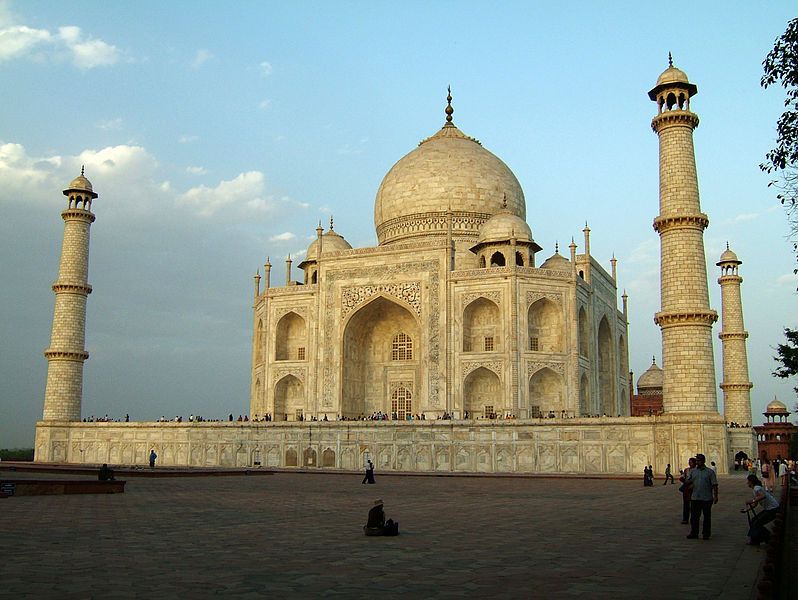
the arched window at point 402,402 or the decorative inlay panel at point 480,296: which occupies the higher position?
the decorative inlay panel at point 480,296

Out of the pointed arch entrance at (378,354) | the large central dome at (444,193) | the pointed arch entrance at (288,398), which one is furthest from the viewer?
the large central dome at (444,193)

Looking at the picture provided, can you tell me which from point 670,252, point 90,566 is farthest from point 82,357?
point 90,566

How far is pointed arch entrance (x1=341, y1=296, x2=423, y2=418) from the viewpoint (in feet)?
112

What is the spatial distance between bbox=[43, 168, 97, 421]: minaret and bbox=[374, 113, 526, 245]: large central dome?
13592 mm

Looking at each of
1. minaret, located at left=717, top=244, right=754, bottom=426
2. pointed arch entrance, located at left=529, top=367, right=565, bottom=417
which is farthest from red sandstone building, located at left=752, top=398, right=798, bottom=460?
pointed arch entrance, located at left=529, top=367, right=565, bottom=417

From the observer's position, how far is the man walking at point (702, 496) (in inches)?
344

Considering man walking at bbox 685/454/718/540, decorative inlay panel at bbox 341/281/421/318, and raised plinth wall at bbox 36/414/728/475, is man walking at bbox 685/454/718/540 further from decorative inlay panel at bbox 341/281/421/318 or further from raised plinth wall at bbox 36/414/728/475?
decorative inlay panel at bbox 341/281/421/318

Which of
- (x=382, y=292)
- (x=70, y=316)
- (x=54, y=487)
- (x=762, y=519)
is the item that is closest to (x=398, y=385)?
(x=382, y=292)

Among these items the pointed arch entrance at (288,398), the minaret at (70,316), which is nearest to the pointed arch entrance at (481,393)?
the pointed arch entrance at (288,398)

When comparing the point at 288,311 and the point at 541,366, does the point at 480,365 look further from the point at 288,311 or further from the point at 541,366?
the point at 288,311

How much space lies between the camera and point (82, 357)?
33.6 metres

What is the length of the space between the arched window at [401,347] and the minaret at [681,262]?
13319 mm

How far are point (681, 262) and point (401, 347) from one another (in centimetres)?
1439

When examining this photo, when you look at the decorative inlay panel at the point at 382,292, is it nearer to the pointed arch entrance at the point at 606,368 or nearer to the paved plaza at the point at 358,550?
the pointed arch entrance at the point at 606,368
